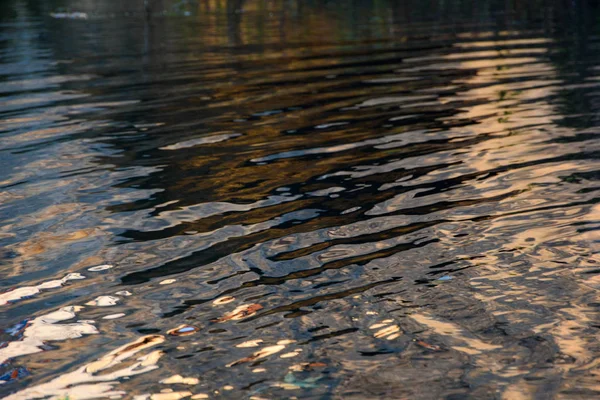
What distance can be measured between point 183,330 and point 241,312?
423 mm

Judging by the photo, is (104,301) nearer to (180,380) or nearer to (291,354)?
(180,380)

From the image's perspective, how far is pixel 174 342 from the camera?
5000 mm

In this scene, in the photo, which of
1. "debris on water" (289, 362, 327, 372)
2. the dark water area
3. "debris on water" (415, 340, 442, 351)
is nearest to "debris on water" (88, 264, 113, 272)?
the dark water area

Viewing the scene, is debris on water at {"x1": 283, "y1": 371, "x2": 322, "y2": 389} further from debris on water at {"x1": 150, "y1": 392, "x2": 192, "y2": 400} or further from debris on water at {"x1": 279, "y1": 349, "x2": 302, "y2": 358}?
debris on water at {"x1": 150, "y1": 392, "x2": 192, "y2": 400}

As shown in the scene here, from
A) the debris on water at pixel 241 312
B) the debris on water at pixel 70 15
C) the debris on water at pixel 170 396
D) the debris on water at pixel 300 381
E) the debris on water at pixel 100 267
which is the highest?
the debris on water at pixel 70 15

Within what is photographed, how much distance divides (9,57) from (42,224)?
1742cm

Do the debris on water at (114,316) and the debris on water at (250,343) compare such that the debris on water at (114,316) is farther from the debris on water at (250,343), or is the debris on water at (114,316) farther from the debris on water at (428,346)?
the debris on water at (428,346)

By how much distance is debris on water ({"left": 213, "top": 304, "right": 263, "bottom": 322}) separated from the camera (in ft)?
17.4

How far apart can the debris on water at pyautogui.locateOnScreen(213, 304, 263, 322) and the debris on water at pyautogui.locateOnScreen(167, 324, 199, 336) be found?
0.17 m

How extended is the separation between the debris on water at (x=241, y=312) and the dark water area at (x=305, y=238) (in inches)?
0.6

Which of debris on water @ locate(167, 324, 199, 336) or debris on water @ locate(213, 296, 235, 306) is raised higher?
debris on water @ locate(213, 296, 235, 306)

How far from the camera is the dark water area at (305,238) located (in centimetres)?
464

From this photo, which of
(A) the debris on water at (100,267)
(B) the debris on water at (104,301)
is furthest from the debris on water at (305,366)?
(A) the debris on water at (100,267)

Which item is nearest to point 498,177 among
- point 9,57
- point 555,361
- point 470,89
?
point 555,361
